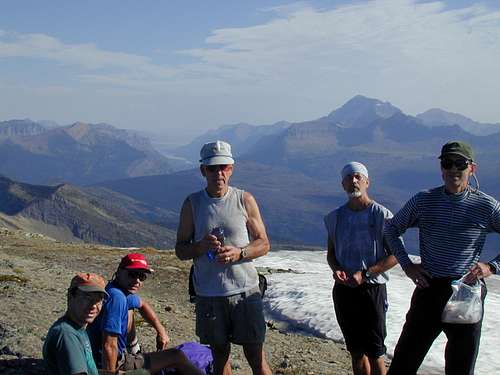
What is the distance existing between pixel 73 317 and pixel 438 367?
11.0m

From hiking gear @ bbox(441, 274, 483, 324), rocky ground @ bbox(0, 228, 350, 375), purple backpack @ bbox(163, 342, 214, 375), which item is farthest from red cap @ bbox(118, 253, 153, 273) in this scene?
hiking gear @ bbox(441, 274, 483, 324)

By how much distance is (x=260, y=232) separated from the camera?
26.2 ft

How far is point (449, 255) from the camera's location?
7180 millimetres

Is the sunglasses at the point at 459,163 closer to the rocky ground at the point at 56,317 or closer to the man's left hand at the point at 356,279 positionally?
the man's left hand at the point at 356,279

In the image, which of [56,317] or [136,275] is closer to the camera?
[136,275]

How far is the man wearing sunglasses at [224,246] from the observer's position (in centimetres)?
774

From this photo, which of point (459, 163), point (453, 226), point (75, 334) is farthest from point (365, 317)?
point (75, 334)

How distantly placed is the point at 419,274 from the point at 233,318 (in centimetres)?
247

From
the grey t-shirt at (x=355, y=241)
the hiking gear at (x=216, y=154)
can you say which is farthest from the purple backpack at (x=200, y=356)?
the hiking gear at (x=216, y=154)

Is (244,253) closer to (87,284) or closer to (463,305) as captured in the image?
(87,284)

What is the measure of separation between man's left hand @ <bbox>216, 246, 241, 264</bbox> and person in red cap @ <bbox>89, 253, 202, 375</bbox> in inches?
47.4

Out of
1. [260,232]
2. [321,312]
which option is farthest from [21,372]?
[321,312]

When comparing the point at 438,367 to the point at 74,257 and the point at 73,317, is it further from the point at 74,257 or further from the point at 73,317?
the point at 74,257

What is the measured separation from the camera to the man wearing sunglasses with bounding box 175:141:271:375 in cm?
774
